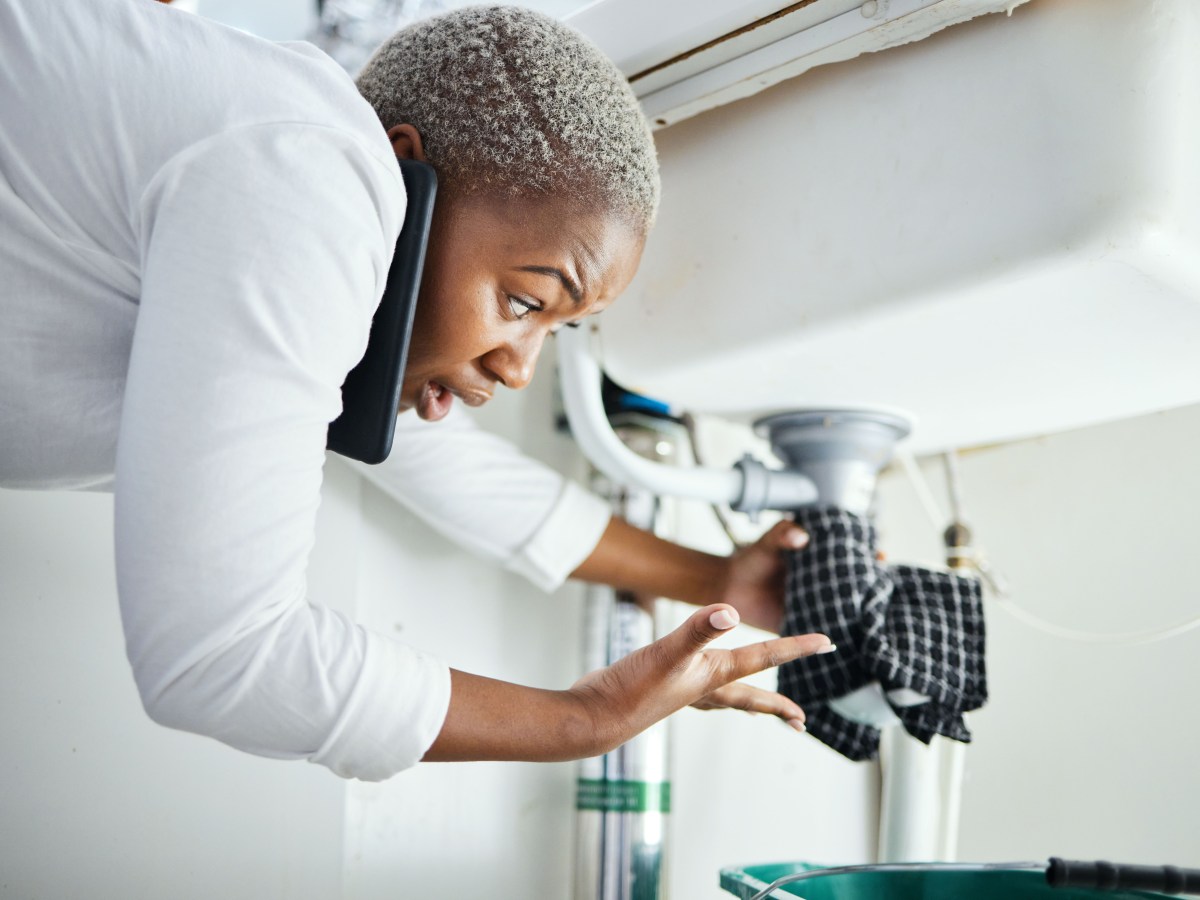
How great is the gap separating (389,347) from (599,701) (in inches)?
9.5

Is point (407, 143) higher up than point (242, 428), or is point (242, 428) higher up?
point (407, 143)

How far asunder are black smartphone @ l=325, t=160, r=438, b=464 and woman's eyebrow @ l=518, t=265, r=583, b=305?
0.07 m

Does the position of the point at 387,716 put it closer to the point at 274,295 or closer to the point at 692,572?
the point at 274,295

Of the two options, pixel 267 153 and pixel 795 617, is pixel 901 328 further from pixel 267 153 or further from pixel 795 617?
pixel 267 153

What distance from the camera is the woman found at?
1.65ft

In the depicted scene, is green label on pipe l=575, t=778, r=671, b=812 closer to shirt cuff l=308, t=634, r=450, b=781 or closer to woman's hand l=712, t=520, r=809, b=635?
woman's hand l=712, t=520, r=809, b=635

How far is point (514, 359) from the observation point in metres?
0.71

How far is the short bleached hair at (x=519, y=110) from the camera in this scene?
0.64 metres

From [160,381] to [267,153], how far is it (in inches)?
4.9

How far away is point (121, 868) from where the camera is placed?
32.2 inches

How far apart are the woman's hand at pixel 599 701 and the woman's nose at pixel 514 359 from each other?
0.21 meters

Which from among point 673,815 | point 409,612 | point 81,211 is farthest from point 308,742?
point 673,815

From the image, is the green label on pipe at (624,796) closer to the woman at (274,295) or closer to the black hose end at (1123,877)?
the woman at (274,295)

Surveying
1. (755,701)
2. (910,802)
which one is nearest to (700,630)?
(755,701)
